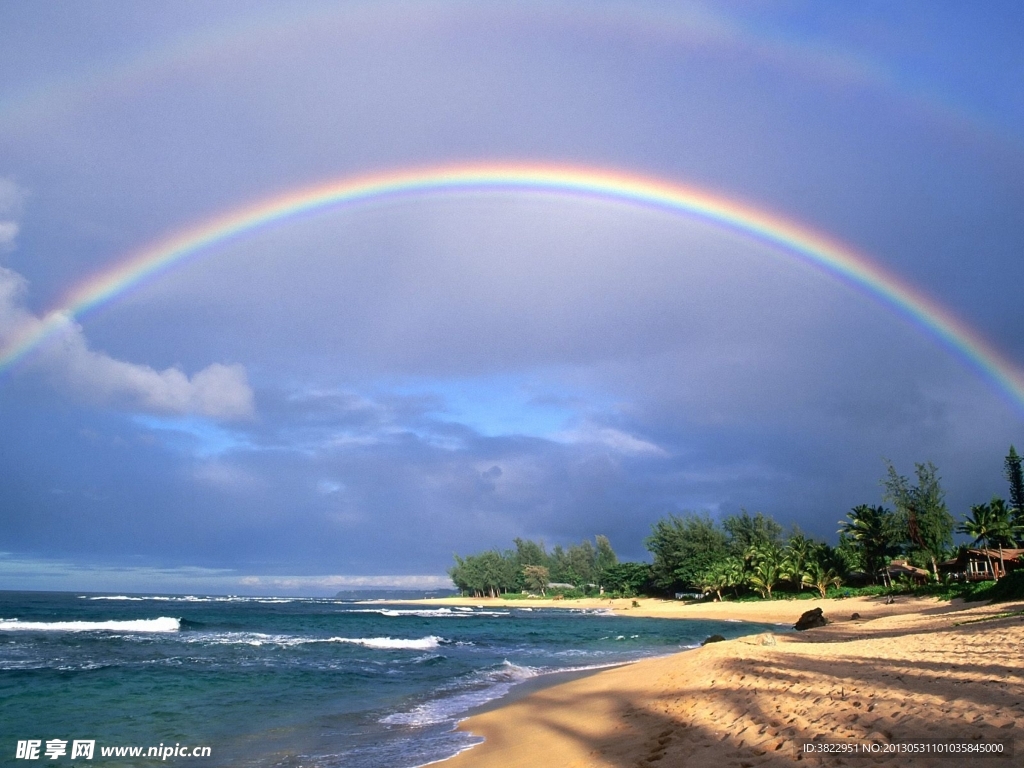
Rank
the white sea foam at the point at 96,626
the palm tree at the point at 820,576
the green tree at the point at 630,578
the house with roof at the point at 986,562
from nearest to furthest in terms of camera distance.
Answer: the white sea foam at the point at 96,626, the house with roof at the point at 986,562, the palm tree at the point at 820,576, the green tree at the point at 630,578

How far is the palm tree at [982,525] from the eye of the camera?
4966 centimetres

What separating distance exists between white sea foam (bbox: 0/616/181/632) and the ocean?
746cm

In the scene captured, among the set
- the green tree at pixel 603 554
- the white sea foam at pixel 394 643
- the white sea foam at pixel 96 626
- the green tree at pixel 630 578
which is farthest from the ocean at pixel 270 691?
the green tree at pixel 603 554

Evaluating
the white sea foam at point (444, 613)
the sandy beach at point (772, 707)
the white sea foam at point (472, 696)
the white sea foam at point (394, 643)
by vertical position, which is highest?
the sandy beach at point (772, 707)

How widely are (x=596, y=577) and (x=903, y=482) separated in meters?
98.0

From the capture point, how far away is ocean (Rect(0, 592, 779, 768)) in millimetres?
13500

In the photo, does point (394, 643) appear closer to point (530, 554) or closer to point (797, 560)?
point (797, 560)

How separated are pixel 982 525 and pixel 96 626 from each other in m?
69.4

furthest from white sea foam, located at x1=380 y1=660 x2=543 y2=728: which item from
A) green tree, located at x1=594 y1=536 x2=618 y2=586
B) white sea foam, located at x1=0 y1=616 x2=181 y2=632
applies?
green tree, located at x1=594 y1=536 x2=618 y2=586

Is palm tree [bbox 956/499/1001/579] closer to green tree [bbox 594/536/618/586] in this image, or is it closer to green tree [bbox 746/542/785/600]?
green tree [bbox 746/542/785/600]

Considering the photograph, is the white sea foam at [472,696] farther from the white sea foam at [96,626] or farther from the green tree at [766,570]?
the green tree at [766,570]

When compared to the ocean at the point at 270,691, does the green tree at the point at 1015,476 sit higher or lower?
higher

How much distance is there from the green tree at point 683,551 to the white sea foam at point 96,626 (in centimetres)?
6196

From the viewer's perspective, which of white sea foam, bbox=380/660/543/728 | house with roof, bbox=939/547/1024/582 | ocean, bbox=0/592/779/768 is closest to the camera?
ocean, bbox=0/592/779/768
